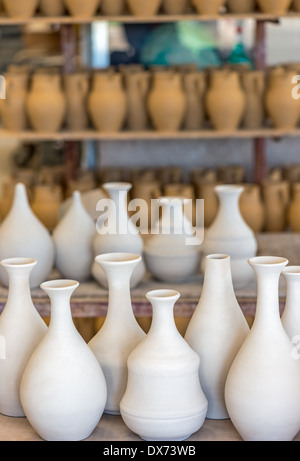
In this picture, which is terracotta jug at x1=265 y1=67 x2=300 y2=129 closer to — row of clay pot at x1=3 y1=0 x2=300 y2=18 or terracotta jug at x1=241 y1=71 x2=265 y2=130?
terracotta jug at x1=241 y1=71 x2=265 y2=130

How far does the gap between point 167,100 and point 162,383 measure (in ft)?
7.50

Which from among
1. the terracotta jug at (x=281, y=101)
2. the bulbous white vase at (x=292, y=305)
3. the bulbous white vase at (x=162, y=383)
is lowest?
the bulbous white vase at (x=162, y=383)

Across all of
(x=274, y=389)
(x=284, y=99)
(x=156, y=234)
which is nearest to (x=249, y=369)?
(x=274, y=389)

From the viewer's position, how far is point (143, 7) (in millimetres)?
3365

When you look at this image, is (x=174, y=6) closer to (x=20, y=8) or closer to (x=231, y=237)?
(x=20, y=8)

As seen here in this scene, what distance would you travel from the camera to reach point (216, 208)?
3.63 meters

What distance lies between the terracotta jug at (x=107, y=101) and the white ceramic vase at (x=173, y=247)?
1.36m

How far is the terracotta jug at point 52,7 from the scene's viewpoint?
3412 mm

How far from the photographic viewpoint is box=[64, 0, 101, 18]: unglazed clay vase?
3.34 m

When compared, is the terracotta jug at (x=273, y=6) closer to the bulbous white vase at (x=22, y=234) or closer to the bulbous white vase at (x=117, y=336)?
the bulbous white vase at (x=22, y=234)

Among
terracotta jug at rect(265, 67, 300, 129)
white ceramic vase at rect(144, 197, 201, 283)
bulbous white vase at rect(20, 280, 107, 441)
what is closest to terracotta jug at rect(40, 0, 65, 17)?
terracotta jug at rect(265, 67, 300, 129)

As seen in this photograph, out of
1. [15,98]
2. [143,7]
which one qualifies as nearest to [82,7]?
[143,7]

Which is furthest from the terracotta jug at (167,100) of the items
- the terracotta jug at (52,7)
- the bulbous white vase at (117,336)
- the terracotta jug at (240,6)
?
the bulbous white vase at (117,336)
